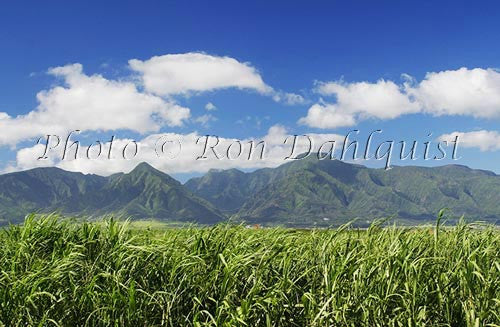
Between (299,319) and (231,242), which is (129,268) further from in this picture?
(299,319)

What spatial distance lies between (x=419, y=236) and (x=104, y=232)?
6.21 meters

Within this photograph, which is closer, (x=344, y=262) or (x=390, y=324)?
(x=390, y=324)

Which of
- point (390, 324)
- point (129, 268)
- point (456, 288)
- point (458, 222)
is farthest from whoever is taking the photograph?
point (458, 222)

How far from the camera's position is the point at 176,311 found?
779 centimetres

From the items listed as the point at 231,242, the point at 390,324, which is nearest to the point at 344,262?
the point at 390,324

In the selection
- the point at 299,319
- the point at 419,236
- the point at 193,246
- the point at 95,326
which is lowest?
the point at 95,326

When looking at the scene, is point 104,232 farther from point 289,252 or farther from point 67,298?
point 289,252

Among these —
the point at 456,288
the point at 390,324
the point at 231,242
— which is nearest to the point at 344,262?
the point at 390,324

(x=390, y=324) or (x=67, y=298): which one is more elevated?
(x=390, y=324)

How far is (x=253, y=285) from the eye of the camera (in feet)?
26.3

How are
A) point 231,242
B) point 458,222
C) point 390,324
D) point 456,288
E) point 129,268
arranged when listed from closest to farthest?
point 390,324, point 456,288, point 129,268, point 231,242, point 458,222

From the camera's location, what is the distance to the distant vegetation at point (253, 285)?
7176 mm

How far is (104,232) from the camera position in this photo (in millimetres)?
9859

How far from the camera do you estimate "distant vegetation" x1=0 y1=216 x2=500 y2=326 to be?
718 centimetres
